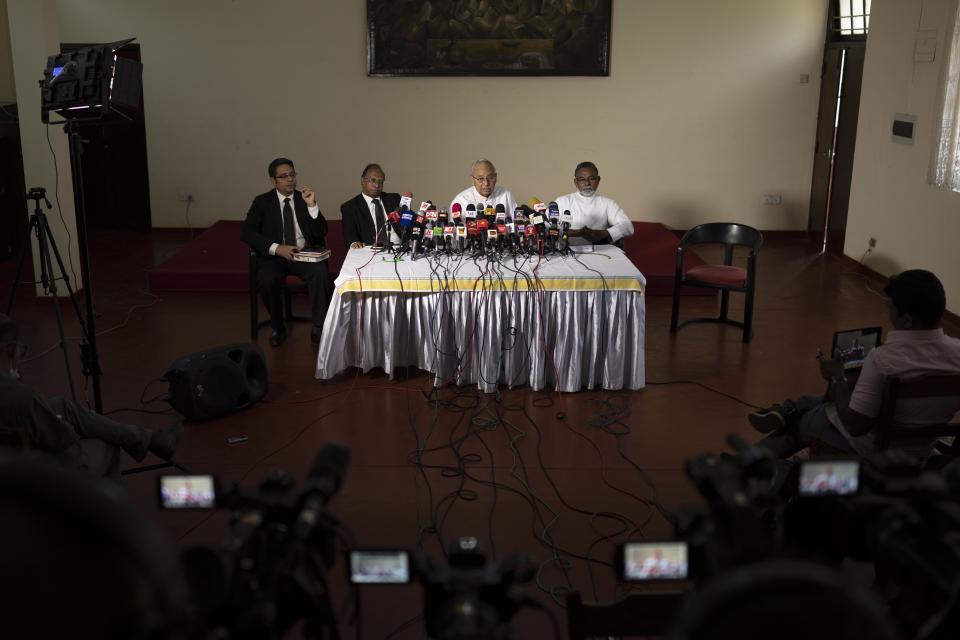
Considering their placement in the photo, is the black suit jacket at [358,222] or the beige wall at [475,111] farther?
the beige wall at [475,111]

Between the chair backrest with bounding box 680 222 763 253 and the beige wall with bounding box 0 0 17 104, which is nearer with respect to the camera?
the chair backrest with bounding box 680 222 763 253

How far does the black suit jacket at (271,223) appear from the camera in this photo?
20.0 ft

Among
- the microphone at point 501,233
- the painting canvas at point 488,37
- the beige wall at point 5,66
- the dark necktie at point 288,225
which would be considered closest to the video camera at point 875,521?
the microphone at point 501,233

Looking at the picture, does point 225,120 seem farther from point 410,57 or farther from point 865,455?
point 865,455

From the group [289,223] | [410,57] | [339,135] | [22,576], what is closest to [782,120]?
[410,57]

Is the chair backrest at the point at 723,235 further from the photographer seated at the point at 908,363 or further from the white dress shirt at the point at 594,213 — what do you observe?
the photographer seated at the point at 908,363

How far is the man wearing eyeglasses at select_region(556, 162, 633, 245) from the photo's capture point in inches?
238

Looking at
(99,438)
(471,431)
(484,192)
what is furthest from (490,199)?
(99,438)

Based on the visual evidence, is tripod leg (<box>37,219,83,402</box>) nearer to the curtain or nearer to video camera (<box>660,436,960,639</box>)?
video camera (<box>660,436,960,639</box>)

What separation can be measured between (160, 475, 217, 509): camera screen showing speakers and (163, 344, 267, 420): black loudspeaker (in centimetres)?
278

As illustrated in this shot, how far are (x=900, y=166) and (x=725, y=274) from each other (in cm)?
209

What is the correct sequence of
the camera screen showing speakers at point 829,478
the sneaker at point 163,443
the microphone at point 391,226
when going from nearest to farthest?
1. the camera screen showing speakers at point 829,478
2. the sneaker at point 163,443
3. the microphone at point 391,226

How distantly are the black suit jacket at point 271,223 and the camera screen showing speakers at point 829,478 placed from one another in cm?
448

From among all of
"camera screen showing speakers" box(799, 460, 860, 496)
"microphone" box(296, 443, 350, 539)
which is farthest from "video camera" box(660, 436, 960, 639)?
"microphone" box(296, 443, 350, 539)
